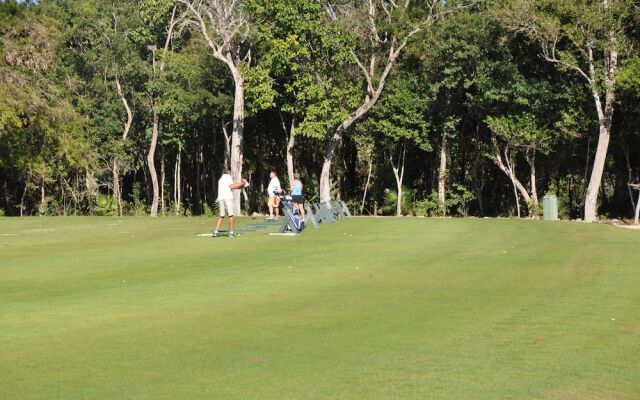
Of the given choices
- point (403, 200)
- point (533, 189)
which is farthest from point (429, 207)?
point (533, 189)

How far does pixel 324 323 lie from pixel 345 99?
3997 centimetres

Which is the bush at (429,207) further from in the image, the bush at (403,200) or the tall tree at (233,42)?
the tall tree at (233,42)

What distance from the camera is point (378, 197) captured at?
5841 cm

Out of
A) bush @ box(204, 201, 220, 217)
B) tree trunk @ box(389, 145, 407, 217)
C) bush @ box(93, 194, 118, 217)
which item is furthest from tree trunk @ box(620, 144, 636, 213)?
bush @ box(93, 194, 118, 217)

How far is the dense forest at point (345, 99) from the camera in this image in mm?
45438

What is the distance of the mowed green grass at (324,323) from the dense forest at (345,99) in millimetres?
24037

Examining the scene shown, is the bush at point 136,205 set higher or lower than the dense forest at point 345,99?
lower

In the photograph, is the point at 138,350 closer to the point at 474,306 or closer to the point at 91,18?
the point at 474,306

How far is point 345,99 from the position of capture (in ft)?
168

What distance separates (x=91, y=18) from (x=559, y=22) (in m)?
31.2

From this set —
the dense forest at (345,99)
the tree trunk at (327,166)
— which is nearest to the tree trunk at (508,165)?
the dense forest at (345,99)

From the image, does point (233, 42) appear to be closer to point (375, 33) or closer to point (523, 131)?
point (375, 33)

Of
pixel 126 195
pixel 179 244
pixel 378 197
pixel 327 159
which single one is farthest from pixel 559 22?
pixel 126 195

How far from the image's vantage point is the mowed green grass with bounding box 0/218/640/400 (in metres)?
8.68
